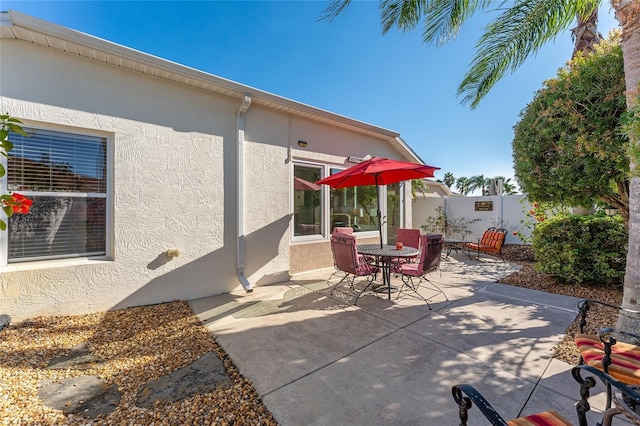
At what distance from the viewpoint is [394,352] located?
10.4ft

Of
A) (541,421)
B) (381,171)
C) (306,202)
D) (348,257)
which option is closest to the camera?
(541,421)

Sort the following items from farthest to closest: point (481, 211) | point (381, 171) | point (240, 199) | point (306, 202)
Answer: point (481, 211) → point (306, 202) → point (240, 199) → point (381, 171)

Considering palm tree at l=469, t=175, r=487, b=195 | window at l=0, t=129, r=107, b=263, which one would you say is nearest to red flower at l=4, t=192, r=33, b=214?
window at l=0, t=129, r=107, b=263

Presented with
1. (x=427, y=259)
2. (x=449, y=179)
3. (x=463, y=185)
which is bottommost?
(x=427, y=259)

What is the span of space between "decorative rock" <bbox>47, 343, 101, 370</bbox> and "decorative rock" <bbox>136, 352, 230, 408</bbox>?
0.99 meters

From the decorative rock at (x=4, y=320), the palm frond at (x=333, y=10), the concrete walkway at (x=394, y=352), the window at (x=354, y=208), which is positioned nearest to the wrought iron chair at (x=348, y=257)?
the concrete walkway at (x=394, y=352)

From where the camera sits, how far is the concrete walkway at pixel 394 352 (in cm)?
230

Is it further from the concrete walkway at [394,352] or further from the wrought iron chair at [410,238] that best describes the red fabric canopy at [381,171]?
the concrete walkway at [394,352]

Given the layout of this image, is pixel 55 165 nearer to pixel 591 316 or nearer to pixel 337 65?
pixel 337 65

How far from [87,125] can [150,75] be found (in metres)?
1.39

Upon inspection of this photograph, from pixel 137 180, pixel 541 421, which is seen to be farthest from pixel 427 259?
pixel 137 180

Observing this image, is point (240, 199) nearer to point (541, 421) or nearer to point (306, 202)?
point (306, 202)

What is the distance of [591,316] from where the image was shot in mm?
3977

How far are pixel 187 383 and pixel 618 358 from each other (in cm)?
389
